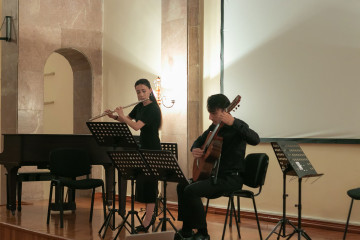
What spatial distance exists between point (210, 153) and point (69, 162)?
239 cm

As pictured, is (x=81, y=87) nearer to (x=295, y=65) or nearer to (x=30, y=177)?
(x=30, y=177)

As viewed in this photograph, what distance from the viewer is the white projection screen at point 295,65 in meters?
6.04

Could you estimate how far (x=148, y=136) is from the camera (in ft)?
18.0

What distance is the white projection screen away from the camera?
604cm

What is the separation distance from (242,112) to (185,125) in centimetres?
86

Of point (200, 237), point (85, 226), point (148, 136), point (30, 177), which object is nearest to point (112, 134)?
point (148, 136)

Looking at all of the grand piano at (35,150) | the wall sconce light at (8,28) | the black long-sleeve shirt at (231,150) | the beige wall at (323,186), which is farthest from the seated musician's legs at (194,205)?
the wall sconce light at (8,28)

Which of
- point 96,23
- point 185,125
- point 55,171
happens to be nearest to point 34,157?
point 55,171

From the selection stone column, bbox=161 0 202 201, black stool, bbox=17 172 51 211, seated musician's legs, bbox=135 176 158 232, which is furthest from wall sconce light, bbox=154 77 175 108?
seated musician's legs, bbox=135 176 158 232

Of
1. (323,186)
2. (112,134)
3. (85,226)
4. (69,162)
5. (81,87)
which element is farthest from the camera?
(81,87)

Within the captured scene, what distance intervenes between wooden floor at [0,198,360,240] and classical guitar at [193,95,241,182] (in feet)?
3.20

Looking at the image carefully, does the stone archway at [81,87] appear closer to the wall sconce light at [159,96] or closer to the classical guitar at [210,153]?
the wall sconce light at [159,96]

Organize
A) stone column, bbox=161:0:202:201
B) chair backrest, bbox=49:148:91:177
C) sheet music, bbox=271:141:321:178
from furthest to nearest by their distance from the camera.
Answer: stone column, bbox=161:0:202:201 < chair backrest, bbox=49:148:91:177 < sheet music, bbox=271:141:321:178

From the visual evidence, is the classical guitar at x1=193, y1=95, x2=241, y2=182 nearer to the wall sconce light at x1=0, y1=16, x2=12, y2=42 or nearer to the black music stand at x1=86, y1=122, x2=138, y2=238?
the black music stand at x1=86, y1=122, x2=138, y2=238
